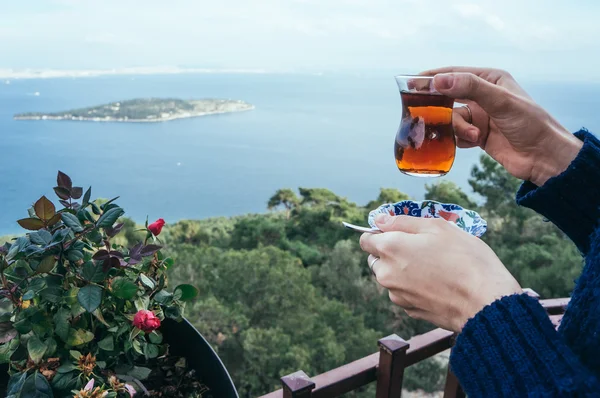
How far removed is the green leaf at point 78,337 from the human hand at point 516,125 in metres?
0.79

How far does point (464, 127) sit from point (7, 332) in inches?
44.8

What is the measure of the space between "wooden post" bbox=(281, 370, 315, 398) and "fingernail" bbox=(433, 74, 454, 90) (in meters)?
0.71

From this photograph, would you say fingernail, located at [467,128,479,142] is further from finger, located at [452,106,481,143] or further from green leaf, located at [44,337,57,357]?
green leaf, located at [44,337,57,357]

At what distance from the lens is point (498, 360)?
0.62m

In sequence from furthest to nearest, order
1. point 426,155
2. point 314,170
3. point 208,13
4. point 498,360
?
1. point 208,13
2. point 314,170
3. point 426,155
4. point 498,360

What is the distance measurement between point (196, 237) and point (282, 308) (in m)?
5.19

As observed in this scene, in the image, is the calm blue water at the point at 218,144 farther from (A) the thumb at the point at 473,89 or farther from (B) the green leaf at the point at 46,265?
(B) the green leaf at the point at 46,265

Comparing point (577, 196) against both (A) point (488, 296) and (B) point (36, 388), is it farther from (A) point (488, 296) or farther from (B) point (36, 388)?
(B) point (36, 388)

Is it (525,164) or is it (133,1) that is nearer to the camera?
(525,164)

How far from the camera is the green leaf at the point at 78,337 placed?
652 mm

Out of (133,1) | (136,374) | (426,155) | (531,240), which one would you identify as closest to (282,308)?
(426,155)

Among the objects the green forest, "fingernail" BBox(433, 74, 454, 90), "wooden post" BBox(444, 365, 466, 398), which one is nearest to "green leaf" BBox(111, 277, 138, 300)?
"fingernail" BBox(433, 74, 454, 90)

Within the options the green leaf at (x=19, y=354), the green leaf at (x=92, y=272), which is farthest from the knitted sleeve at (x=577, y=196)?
the green leaf at (x=19, y=354)

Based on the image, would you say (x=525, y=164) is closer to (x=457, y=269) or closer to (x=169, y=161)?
(x=457, y=269)
